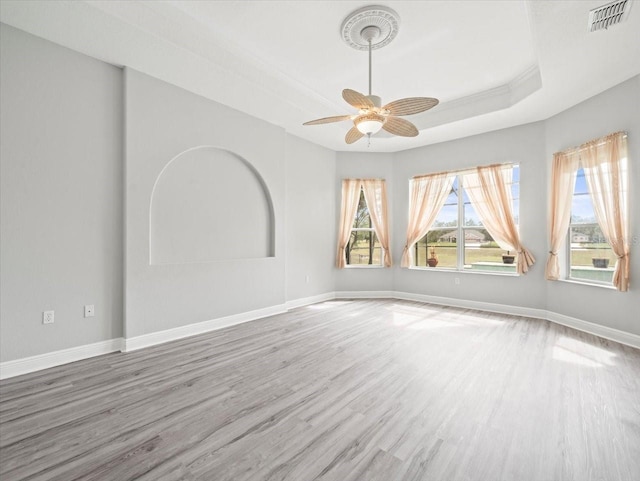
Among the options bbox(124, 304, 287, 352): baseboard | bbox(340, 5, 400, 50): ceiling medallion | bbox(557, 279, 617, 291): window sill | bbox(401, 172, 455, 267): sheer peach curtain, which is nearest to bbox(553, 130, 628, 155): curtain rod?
bbox(401, 172, 455, 267): sheer peach curtain

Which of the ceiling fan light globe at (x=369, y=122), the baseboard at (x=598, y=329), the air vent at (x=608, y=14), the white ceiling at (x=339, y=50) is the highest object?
the white ceiling at (x=339, y=50)

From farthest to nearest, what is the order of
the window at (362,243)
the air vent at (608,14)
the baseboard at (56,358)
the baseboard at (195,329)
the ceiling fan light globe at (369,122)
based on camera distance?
the window at (362,243), the baseboard at (195,329), the ceiling fan light globe at (369,122), the baseboard at (56,358), the air vent at (608,14)

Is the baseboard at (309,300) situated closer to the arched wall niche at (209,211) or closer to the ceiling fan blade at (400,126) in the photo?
the arched wall niche at (209,211)

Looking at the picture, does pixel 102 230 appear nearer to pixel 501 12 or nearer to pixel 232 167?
pixel 232 167

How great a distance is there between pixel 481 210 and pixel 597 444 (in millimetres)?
4059

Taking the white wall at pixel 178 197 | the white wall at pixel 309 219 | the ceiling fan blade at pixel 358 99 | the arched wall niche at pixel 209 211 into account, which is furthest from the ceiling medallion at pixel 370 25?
the white wall at pixel 309 219

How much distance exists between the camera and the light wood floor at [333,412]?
167cm

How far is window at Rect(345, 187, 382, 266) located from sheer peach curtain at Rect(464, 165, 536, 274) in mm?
1968

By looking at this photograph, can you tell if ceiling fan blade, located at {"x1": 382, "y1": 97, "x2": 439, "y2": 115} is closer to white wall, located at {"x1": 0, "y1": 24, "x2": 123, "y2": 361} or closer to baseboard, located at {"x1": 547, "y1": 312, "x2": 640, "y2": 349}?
white wall, located at {"x1": 0, "y1": 24, "x2": 123, "y2": 361}

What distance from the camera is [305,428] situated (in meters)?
2.01

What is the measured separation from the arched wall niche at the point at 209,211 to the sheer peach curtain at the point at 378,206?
2234mm

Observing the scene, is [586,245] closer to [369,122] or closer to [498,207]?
[498,207]

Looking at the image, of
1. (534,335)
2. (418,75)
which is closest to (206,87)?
(418,75)

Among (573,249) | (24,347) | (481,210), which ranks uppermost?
(481,210)
